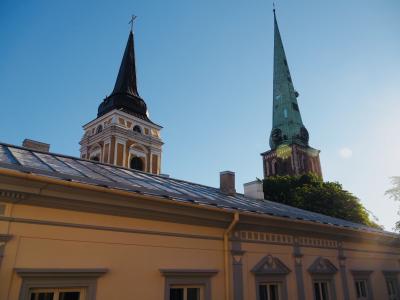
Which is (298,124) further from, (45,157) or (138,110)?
(45,157)

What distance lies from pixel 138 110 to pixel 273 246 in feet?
111

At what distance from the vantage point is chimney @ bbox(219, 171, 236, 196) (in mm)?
12645

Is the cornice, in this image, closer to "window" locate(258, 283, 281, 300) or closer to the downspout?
the downspout

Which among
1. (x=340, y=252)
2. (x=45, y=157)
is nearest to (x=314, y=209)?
(x=340, y=252)

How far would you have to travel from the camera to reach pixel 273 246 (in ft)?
31.1

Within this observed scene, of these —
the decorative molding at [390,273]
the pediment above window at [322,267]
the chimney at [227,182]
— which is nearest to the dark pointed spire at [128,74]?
the chimney at [227,182]

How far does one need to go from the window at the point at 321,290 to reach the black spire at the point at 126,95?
3203 cm

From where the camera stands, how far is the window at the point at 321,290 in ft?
34.6

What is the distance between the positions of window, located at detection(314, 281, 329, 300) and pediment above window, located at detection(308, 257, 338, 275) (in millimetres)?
348

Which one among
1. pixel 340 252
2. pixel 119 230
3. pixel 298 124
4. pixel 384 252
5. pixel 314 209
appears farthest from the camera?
pixel 298 124

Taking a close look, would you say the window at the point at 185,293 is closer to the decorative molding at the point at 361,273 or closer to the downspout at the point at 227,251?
the downspout at the point at 227,251

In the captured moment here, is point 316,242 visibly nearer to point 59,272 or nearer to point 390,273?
point 390,273

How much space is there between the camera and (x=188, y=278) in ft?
24.3

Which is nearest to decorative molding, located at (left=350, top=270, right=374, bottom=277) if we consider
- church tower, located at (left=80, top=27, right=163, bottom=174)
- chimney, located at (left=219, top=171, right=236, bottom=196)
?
chimney, located at (left=219, top=171, right=236, bottom=196)
